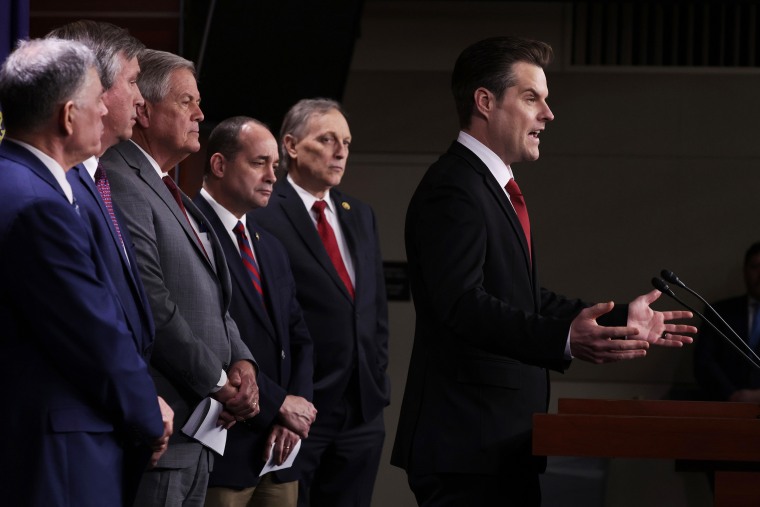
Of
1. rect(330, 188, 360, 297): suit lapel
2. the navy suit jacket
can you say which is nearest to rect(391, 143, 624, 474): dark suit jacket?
the navy suit jacket

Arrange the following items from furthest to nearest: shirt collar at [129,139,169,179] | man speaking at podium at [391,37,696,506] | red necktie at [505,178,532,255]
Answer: shirt collar at [129,139,169,179]
red necktie at [505,178,532,255]
man speaking at podium at [391,37,696,506]

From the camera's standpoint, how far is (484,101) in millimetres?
2717

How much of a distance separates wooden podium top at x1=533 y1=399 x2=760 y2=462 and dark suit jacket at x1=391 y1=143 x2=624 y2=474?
0.64ft

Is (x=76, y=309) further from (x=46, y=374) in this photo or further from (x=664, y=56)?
(x=664, y=56)

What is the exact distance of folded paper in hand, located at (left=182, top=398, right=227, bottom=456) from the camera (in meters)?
2.72

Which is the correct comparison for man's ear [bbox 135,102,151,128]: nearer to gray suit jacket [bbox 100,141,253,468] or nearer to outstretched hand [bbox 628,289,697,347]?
gray suit jacket [bbox 100,141,253,468]

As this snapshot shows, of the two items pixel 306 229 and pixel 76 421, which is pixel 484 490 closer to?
pixel 76 421

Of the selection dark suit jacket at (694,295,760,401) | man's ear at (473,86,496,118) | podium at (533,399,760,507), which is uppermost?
man's ear at (473,86,496,118)

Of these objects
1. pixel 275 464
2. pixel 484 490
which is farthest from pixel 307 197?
pixel 484 490

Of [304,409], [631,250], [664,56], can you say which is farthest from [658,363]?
[304,409]

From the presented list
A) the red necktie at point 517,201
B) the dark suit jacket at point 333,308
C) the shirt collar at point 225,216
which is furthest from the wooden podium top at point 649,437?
the dark suit jacket at point 333,308

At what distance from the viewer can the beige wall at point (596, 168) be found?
21.1 ft

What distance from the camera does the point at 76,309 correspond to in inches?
79.0

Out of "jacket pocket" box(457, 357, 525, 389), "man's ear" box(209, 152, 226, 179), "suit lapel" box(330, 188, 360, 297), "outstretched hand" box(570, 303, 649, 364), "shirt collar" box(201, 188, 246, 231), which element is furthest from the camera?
"suit lapel" box(330, 188, 360, 297)
